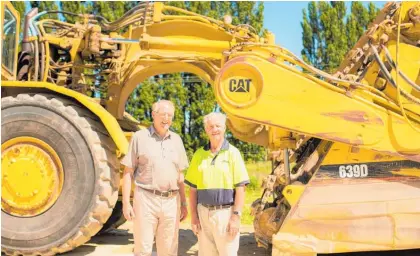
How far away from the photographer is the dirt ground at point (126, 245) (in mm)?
5750

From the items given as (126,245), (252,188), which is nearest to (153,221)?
(126,245)

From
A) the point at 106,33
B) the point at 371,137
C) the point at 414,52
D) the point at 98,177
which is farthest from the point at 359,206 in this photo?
the point at 106,33

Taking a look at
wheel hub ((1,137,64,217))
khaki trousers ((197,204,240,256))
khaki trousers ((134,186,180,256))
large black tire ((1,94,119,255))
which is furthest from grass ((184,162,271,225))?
khaki trousers ((197,204,240,256))

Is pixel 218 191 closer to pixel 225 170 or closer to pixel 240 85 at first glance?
pixel 225 170

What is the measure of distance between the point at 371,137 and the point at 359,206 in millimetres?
590

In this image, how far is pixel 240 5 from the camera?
24172 mm

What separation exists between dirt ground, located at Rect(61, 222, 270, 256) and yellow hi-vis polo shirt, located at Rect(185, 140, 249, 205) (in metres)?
2.00

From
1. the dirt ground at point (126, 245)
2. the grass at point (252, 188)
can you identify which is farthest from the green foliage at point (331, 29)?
the dirt ground at point (126, 245)

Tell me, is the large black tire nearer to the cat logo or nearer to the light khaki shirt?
the light khaki shirt

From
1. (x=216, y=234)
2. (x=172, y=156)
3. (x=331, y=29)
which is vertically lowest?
(x=216, y=234)

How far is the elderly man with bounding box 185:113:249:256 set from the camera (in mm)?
3857

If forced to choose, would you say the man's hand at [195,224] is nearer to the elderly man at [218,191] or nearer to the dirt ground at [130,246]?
the elderly man at [218,191]

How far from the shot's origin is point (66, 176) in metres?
5.39

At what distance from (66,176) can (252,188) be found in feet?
33.7
